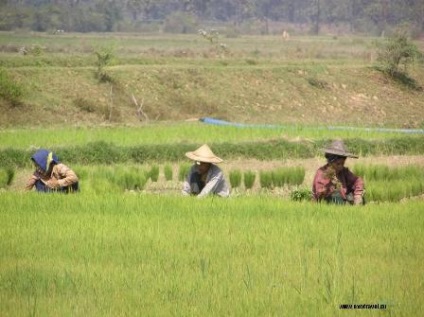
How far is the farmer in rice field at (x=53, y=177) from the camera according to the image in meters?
9.68

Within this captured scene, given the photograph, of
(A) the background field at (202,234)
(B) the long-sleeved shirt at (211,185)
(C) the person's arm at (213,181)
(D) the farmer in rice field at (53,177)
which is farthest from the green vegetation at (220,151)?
(C) the person's arm at (213,181)

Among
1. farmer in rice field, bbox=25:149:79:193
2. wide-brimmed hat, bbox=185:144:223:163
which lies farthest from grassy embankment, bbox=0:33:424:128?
wide-brimmed hat, bbox=185:144:223:163

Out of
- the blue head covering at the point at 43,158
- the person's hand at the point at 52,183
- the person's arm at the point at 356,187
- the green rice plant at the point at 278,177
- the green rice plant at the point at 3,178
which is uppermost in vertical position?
the blue head covering at the point at 43,158

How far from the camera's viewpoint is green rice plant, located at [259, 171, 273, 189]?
13.0 metres

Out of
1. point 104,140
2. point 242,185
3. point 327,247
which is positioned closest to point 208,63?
point 104,140

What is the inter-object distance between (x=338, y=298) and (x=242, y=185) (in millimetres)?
7352

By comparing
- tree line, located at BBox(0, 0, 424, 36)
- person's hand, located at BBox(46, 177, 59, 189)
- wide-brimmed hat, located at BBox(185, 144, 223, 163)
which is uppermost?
wide-brimmed hat, located at BBox(185, 144, 223, 163)

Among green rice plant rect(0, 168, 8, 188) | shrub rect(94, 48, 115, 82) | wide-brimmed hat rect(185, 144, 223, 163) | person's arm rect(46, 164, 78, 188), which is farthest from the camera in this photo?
shrub rect(94, 48, 115, 82)

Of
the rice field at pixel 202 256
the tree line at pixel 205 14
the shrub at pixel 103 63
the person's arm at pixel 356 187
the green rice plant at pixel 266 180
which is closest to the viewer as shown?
the rice field at pixel 202 256

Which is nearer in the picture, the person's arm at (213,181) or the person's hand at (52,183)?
the person's arm at (213,181)

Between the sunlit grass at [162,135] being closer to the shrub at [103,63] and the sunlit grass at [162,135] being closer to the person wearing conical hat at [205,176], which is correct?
the person wearing conical hat at [205,176]

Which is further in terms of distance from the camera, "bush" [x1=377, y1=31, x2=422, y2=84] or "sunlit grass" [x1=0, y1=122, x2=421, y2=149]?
"bush" [x1=377, y1=31, x2=422, y2=84]

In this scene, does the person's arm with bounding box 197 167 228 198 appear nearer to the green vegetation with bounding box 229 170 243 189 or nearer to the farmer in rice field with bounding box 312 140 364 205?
the farmer in rice field with bounding box 312 140 364 205

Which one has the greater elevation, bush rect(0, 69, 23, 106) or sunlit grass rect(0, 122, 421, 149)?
sunlit grass rect(0, 122, 421, 149)
